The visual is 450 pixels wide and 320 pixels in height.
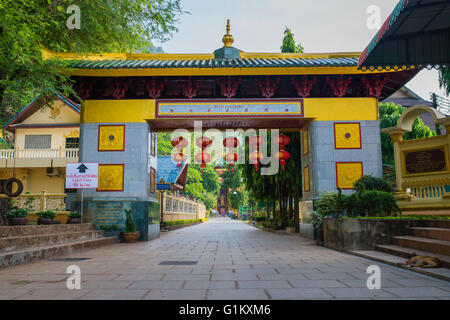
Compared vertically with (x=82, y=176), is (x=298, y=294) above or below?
below

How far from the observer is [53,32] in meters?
12.1

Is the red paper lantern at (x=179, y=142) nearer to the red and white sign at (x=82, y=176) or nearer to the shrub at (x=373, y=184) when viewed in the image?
the red and white sign at (x=82, y=176)

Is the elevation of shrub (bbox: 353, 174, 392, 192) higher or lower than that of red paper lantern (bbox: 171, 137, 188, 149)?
lower

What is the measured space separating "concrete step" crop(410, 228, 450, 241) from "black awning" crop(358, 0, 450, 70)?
3.81m

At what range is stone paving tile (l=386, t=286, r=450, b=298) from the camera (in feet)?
12.4

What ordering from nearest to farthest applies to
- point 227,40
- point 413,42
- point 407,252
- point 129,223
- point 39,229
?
1. point 407,252
2. point 413,42
3. point 39,229
4. point 129,223
5. point 227,40

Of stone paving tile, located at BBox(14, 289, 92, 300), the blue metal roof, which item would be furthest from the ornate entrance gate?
the blue metal roof

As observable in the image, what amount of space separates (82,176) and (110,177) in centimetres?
103

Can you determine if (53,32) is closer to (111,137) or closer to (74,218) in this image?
(111,137)

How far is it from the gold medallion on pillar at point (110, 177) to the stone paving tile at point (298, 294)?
886cm

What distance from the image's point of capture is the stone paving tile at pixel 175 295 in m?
3.74

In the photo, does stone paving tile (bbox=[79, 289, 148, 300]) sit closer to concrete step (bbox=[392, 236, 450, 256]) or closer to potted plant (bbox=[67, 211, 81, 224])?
concrete step (bbox=[392, 236, 450, 256])

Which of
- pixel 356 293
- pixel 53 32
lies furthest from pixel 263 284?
pixel 53 32

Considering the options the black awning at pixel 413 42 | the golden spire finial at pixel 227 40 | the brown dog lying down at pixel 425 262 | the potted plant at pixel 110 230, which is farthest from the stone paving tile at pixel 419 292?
the golden spire finial at pixel 227 40
